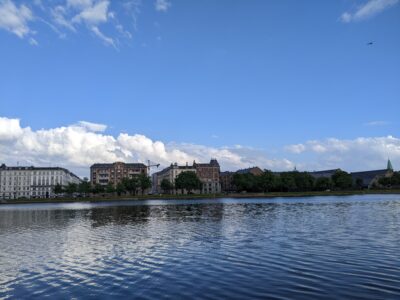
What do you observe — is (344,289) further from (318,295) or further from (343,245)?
(343,245)

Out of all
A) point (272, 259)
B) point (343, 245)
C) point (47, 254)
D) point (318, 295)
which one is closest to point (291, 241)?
point (343, 245)

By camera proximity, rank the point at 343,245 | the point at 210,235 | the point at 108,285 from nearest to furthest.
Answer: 1. the point at 108,285
2. the point at 343,245
3. the point at 210,235

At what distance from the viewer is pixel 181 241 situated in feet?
117

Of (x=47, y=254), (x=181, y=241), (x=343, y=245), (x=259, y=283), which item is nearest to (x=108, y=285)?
(x=259, y=283)

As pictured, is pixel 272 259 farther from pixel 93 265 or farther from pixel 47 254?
pixel 47 254

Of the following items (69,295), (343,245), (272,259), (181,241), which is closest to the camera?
(69,295)

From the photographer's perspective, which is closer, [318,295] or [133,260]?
[318,295]

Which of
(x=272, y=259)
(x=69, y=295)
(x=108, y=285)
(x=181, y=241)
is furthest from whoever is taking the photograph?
(x=181, y=241)

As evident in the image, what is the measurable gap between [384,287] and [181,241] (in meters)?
19.9

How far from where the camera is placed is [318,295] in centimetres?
1741

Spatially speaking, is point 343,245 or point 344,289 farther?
point 343,245

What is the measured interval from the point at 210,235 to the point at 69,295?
2178cm

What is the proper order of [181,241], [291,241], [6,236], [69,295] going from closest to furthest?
[69,295]
[291,241]
[181,241]
[6,236]

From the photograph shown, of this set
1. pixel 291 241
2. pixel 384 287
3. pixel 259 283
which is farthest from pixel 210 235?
pixel 384 287
